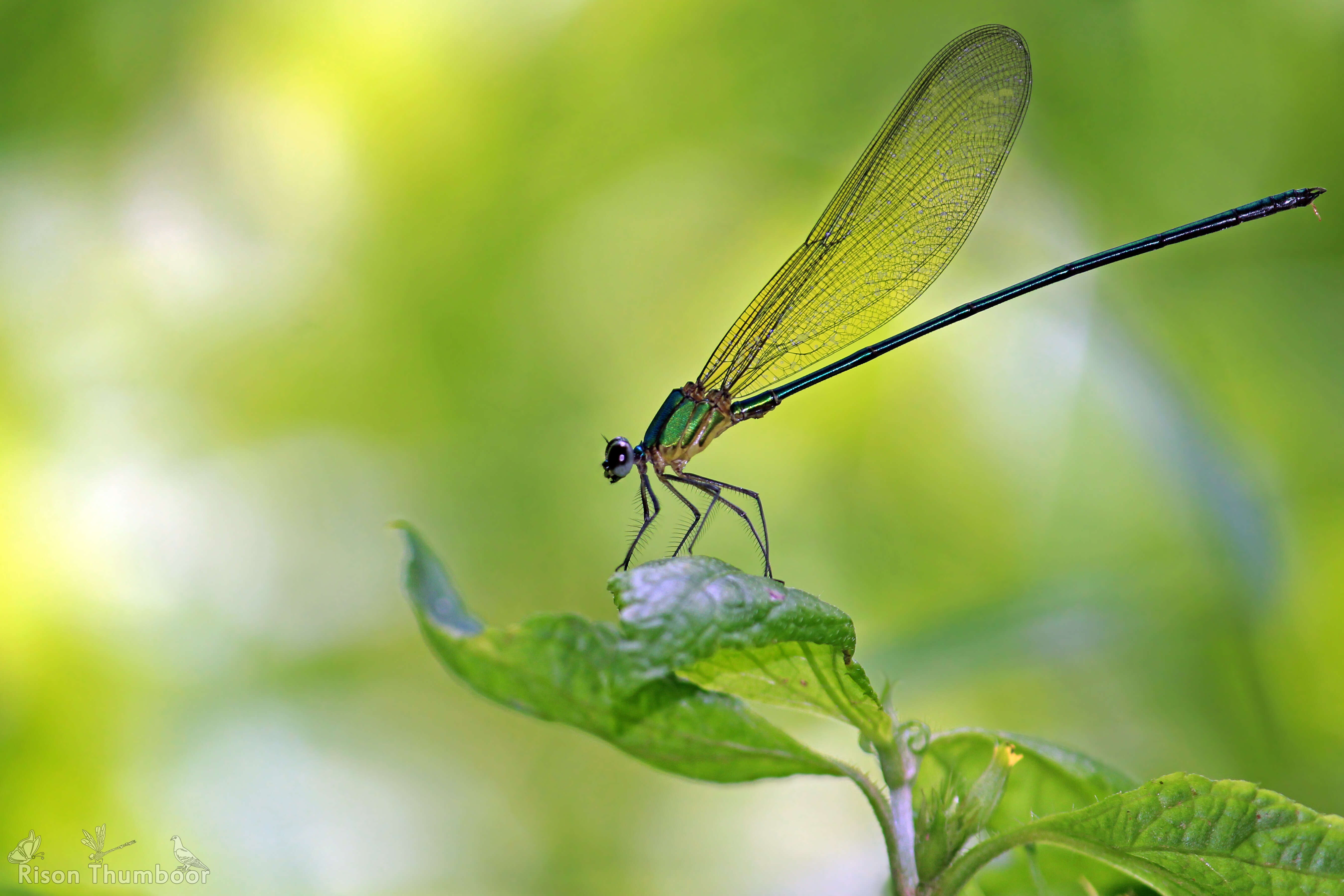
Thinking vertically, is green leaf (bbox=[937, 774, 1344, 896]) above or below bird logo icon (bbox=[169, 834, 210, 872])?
below

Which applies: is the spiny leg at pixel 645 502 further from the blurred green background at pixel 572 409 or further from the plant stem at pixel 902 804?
the plant stem at pixel 902 804

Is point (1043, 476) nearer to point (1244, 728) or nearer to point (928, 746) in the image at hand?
point (1244, 728)

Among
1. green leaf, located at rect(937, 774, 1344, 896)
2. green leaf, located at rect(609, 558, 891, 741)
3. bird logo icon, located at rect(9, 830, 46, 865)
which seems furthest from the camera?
bird logo icon, located at rect(9, 830, 46, 865)

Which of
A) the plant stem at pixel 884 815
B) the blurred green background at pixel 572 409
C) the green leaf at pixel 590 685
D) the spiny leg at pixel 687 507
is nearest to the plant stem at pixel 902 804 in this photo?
the plant stem at pixel 884 815

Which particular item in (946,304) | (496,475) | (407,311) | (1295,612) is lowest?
(1295,612)

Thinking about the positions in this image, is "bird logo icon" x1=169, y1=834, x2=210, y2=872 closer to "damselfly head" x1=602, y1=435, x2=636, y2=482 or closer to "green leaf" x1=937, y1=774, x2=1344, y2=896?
"damselfly head" x1=602, y1=435, x2=636, y2=482

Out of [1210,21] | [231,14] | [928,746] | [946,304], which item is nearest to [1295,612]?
[946,304]

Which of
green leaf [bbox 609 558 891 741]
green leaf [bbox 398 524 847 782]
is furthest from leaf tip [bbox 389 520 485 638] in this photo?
green leaf [bbox 609 558 891 741]
